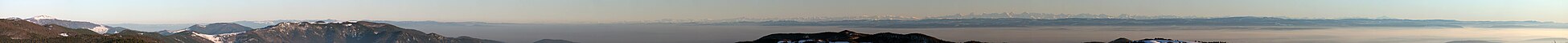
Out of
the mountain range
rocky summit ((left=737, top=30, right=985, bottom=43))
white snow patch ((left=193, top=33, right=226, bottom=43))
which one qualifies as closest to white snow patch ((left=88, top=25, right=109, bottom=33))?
the mountain range

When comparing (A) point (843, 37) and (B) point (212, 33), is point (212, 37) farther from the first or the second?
(A) point (843, 37)

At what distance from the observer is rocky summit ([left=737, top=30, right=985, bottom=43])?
5347 centimetres

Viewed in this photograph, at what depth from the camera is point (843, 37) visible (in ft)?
176

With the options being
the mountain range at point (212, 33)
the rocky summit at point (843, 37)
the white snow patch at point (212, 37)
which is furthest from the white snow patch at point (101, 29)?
the rocky summit at point (843, 37)

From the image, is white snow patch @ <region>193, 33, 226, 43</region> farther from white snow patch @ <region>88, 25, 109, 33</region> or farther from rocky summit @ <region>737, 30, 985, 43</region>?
rocky summit @ <region>737, 30, 985, 43</region>

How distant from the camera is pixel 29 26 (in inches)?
3519

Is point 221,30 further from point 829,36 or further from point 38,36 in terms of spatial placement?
point 829,36

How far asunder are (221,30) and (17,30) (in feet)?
45.4

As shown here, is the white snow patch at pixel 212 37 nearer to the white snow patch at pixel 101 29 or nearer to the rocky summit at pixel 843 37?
the white snow patch at pixel 101 29

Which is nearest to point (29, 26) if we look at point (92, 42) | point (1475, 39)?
point (92, 42)

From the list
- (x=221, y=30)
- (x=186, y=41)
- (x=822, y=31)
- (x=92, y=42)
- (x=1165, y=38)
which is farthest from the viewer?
(x=186, y=41)

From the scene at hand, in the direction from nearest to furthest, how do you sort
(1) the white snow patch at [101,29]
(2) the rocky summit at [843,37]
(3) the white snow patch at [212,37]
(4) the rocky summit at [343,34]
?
(2) the rocky summit at [843,37] < (4) the rocky summit at [343,34] < (1) the white snow patch at [101,29] < (3) the white snow patch at [212,37]

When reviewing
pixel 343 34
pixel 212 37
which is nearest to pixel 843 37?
pixel 343 34

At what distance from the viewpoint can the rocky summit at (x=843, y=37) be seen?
2105 inches
